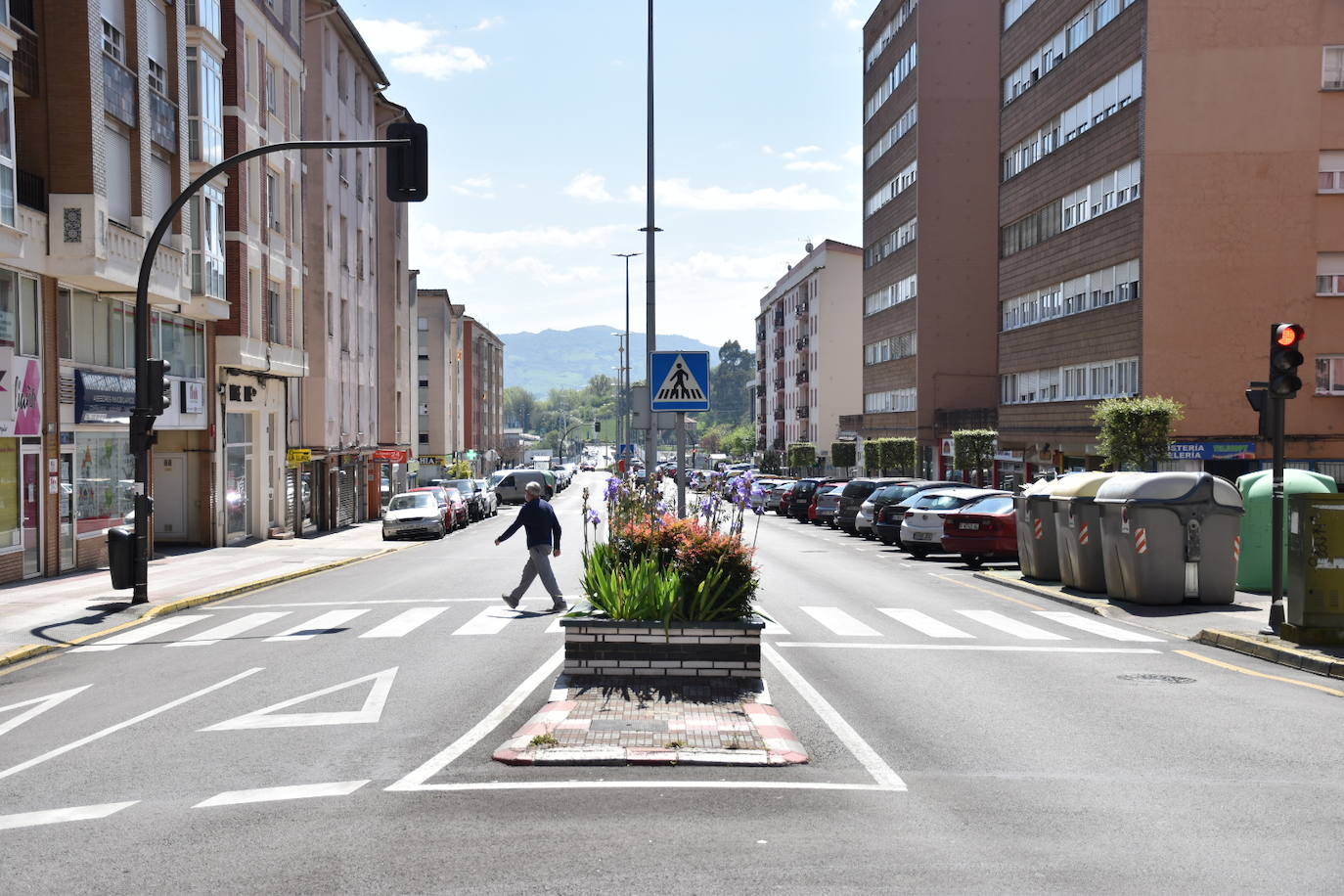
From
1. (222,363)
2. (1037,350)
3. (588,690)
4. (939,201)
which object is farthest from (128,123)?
(939,201)

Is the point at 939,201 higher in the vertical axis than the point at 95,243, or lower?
higher

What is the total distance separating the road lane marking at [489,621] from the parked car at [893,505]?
55.7 ft

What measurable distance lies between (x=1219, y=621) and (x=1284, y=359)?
11.1 feet

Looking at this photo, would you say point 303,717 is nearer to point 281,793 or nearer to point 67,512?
point 281,793

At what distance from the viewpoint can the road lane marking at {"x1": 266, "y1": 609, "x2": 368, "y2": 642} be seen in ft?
47.6

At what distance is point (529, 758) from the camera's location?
7.83 m

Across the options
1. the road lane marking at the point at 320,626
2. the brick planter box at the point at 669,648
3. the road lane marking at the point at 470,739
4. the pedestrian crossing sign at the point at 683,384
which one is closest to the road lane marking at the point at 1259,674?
the brick planter box at the point at 669,648

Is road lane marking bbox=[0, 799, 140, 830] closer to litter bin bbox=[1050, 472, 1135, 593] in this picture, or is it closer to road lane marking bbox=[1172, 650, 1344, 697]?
road lane marking bbox=[1172, 650, 1344, 697]

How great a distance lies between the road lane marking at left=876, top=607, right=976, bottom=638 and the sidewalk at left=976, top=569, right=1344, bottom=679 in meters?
2.52

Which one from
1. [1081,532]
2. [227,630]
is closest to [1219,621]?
[1081,532]

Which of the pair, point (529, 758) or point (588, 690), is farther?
point (588, 690)

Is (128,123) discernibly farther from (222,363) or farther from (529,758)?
(529,758)

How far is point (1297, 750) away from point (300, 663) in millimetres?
8731

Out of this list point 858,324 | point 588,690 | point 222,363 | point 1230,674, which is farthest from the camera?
point 858,324
